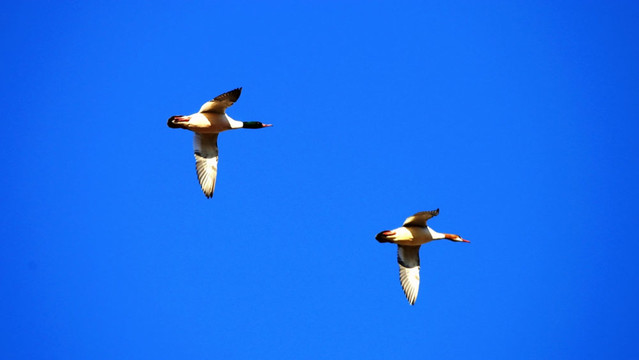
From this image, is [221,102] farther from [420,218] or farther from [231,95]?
[420,218]

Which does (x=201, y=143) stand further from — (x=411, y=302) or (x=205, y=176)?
(x=411, y=302)

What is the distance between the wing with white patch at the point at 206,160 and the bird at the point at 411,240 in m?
6.32

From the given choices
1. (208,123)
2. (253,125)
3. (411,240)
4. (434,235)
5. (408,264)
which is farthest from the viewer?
(253,125)

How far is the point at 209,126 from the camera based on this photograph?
23891 mm

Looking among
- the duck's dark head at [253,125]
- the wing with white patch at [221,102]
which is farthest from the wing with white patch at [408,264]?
the wing with white patch at [221,102]

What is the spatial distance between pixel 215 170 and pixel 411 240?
7.43 meters

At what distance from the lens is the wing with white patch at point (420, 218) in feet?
72.7

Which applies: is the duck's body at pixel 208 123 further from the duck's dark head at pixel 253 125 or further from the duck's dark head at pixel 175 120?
the duck's dark head at pixel 253 125

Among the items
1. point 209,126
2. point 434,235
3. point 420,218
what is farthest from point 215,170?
point 434,235

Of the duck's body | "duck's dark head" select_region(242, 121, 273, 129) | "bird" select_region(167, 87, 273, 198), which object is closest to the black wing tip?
"bird" select_region(167, 87, 273, 198)

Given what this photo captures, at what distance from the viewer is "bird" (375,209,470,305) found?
2323 centimetres

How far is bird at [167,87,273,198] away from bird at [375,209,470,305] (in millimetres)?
6365

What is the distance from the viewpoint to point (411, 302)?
78.5 feet

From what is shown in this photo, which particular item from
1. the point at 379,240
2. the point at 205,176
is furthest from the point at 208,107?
the point at 379,240
